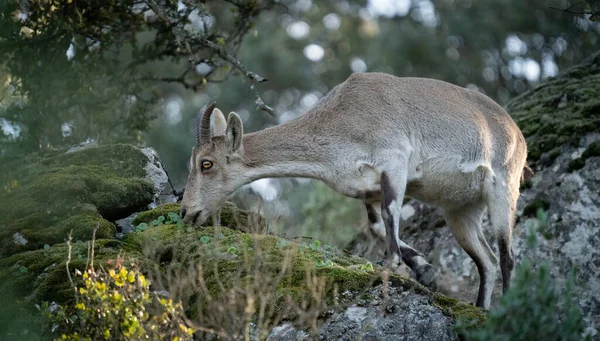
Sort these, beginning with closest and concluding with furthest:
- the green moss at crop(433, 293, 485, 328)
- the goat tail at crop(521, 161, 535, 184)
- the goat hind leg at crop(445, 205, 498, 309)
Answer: the green moss at crop(433, 293, 485, 328) → the goat hind leg at crop(445, 205, 498, 309) → the goat tail at crop(521, 161, 535, 184)

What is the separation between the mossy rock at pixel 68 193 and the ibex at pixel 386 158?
3.14ft

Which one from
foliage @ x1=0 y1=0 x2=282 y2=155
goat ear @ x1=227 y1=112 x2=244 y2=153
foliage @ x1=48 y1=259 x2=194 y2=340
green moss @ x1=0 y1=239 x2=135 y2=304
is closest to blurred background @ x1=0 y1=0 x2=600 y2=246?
foliage @ x1=0 y1=0 x2=282 y2=155

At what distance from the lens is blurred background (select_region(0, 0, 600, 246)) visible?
43.8 ft

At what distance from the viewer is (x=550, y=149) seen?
42.9 ft

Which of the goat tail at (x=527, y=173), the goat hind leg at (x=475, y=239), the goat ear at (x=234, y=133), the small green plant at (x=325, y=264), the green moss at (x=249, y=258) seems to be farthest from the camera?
the goat tail at (x=527, y=173)

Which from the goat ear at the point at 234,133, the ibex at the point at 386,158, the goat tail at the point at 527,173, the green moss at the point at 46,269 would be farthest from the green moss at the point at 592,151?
the green moss at the point at 46,269

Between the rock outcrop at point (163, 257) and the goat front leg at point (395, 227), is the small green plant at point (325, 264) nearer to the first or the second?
the rock outcrop at point (163, 257)

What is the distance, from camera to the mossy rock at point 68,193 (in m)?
10.1

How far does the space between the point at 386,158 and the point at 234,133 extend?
1.91 metres

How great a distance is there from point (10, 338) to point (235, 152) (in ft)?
13.5

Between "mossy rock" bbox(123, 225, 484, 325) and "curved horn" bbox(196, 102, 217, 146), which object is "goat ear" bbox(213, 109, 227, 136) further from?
"mossy rock" bbox(123, 225, 484, 325)

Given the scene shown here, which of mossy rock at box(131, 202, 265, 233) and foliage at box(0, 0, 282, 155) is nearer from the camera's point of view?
mossy rock at box(131, 202, 265, 233)

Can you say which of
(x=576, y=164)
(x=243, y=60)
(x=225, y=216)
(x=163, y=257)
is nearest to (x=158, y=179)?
(x=225, y=216)

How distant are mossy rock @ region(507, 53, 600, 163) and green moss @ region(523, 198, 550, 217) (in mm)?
686
